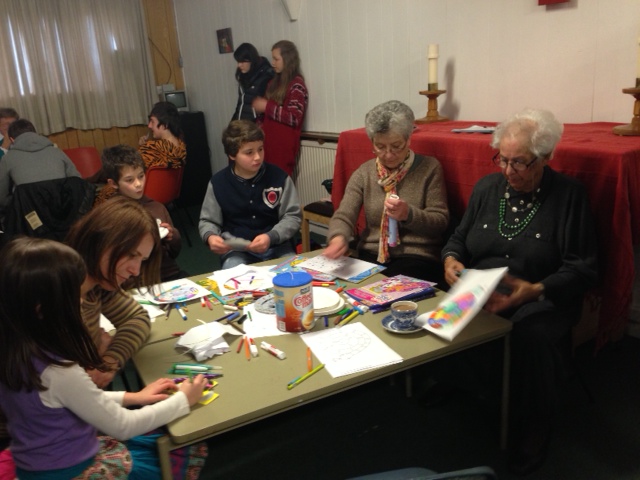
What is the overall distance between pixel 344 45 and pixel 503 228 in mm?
2234

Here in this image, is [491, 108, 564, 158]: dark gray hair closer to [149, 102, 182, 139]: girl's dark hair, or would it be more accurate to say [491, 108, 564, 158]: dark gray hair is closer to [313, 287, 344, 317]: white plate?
[313, 287, 344, 317]: white plate

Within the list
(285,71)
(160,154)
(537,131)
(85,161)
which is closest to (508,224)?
(537,131)

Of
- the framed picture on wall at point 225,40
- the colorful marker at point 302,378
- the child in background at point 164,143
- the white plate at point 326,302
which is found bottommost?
the colorful marker at point 302,378

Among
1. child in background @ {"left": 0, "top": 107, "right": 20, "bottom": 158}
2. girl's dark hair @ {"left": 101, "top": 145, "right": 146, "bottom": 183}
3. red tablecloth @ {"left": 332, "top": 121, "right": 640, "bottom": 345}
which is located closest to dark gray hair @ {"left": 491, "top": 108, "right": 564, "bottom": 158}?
red tablecloth @ {"left": 332, "top": 121, "right": 640, "bottom": 345}

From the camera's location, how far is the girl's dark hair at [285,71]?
405 cm

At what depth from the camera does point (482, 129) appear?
7.63 ft

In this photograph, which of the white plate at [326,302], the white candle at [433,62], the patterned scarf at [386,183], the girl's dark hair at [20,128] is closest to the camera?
the white plate at [326,302]

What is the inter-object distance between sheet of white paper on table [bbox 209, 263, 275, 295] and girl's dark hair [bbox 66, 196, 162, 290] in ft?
1.50

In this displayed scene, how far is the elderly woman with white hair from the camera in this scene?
1.67 m

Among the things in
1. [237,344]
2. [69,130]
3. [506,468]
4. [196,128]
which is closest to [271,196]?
[237,344]

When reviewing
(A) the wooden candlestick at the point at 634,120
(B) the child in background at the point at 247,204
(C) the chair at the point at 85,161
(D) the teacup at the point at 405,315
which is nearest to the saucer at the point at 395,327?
(D) the teacup at the point at 405,315

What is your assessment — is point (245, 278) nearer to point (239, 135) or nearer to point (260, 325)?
point (260, 325)

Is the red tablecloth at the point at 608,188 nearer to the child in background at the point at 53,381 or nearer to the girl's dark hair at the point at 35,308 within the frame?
the child in background at the point at 53,381

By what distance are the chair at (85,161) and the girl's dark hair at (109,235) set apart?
11.4ft
